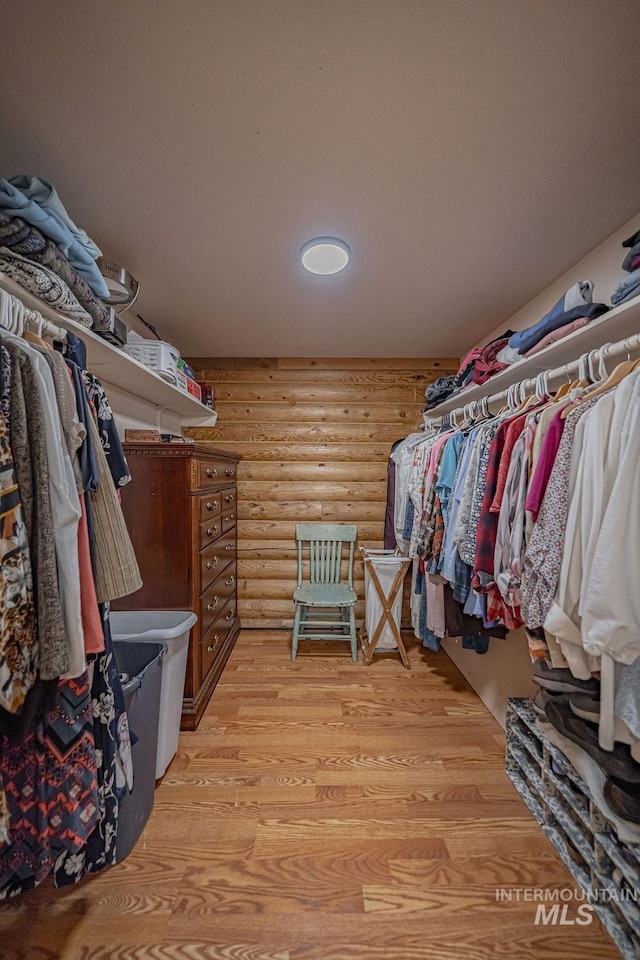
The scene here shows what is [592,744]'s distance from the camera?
3.18 feet

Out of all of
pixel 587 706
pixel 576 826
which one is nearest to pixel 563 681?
pixel 587 706

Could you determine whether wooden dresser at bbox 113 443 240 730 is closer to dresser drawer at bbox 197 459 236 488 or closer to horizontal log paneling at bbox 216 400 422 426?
dresser drawer at bbox 197 459 236 488

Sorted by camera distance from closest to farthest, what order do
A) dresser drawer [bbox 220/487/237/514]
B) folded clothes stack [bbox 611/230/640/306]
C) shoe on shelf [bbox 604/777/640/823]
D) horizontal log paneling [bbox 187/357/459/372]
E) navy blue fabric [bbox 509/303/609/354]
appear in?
shoe on shelf [bbox 604/777/640/823] → folded clothes stack [bbox 611/230/640/306] → navy blue fabric [bbox 509/303/609/354] → dresser drawer [bbox 220/487/237/514] → horizontal log paneling [bbox 187/357/459/372]

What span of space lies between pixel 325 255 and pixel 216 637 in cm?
216

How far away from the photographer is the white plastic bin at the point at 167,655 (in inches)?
53.5

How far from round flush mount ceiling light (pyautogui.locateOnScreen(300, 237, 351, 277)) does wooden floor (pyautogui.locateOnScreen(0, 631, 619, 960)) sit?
2.25 m

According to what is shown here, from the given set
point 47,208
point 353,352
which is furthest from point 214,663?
point 353,352

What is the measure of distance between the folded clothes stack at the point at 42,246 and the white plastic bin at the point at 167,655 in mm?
1170

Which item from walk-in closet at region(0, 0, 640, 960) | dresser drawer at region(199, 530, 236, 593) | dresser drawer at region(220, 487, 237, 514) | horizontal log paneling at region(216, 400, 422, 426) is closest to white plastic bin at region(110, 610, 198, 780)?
walk-in closet at region(0, 0, 640, 960)

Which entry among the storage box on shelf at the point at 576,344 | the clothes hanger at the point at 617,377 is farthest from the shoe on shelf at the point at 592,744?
the storage box on shelf at the point at 576,344

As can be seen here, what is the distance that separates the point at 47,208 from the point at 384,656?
2822 mm

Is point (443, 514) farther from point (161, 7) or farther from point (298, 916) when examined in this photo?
point (161, 7)

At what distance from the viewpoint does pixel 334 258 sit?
156cm

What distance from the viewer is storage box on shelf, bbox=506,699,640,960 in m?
0.91
